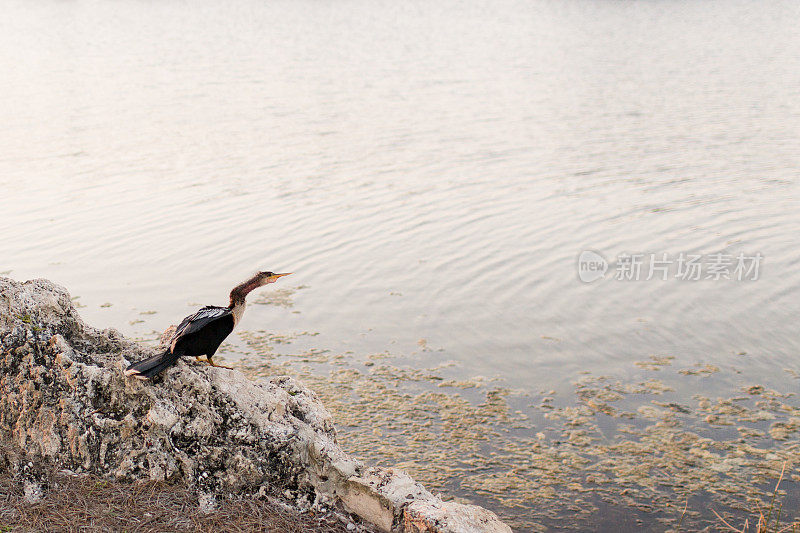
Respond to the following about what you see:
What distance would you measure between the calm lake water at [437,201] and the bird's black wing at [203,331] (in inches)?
92.1

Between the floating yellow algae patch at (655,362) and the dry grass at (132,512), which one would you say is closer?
the dry grass at (132,512)

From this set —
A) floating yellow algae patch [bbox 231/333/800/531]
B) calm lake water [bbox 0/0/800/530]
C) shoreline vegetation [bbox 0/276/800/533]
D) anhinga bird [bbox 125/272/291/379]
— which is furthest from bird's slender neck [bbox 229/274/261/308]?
calm lake water [bbox 0/0/800/530]

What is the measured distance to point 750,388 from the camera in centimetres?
642

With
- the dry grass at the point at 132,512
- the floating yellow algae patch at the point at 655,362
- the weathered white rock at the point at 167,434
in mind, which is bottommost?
the floating yellow algae patch at the point at 655,362

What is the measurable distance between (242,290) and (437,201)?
330 inches

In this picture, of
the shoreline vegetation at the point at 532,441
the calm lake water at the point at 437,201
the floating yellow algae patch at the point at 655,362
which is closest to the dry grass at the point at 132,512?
the shoreline vegetation at the point at 532,441

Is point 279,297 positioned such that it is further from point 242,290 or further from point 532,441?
point 242,290

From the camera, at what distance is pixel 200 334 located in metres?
3.85

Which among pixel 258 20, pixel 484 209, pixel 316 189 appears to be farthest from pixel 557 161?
pixel 258 20

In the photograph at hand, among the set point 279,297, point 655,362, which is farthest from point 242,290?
point 279,297

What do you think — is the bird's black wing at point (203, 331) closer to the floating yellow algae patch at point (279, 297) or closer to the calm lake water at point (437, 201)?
the calm lake water at point (437, 201)

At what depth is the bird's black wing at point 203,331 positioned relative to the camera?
3797mm

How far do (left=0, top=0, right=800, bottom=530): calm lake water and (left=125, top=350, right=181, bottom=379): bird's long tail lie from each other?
253 cm

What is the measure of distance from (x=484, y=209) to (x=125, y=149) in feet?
29.6
